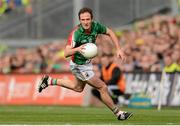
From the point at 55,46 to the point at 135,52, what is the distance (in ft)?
16.1

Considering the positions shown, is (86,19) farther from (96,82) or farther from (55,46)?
(55,46)

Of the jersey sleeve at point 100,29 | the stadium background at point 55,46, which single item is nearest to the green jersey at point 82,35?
the jersey sleeve at point 100,29

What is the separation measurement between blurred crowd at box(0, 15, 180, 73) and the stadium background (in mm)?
38

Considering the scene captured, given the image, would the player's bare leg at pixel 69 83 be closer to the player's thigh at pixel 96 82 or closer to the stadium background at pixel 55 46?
the player's thigh at pixel 96 82

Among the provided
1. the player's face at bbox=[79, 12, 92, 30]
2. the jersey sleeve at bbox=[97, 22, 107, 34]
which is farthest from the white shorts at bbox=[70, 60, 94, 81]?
the player's face at bbox=[79, 12, 92, 30]

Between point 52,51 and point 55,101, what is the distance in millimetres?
4535

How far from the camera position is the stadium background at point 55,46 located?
26078 mm

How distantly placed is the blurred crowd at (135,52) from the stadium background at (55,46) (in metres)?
0.04

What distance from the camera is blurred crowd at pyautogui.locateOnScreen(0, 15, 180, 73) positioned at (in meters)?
27.0

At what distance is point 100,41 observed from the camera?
30750 mm

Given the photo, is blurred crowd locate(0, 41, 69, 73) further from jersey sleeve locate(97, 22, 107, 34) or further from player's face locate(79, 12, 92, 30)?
player's face locate(79, 12, 92, 30)

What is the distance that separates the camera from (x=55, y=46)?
32312mm

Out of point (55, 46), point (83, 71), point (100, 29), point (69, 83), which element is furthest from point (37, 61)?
point (100, 29)

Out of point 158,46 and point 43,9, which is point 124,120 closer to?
point 158,46
